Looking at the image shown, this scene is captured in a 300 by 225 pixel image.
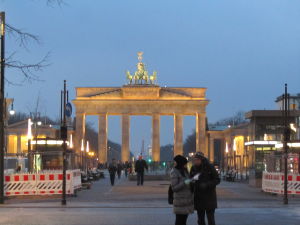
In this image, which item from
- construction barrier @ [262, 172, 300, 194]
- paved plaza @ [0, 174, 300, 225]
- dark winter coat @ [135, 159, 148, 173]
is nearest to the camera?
paved plaza @ [0, 174, 300, 225]

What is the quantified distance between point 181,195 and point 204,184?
720 mm

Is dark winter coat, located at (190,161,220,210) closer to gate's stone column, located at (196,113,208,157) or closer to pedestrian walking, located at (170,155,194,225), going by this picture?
pedestrian walking, located at (170,155,194,225)

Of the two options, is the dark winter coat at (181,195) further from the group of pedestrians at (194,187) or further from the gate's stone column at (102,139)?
the gate's stone column at (102,139)

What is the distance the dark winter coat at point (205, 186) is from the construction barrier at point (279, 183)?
751 inches

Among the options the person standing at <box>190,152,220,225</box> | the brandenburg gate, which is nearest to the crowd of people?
the person standing at <box>190,152,220,225</box>

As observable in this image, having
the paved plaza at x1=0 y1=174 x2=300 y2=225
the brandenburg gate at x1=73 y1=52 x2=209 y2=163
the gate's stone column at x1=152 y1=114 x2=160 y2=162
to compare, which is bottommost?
the paved plaza at x1=0 y1=174 x2=300 y2=225

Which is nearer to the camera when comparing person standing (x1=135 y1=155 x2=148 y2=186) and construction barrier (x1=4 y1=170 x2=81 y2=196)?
construction barrier (x1=4 y1=170 x2=81 y2=196)

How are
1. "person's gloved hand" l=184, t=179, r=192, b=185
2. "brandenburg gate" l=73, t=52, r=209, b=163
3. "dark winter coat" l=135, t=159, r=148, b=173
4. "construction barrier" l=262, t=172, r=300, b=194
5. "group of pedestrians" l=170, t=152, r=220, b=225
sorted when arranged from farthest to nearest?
"brandenburg gate" l=73, t=52, r=209, b=163
"dark winter coat" l=135, t=159, r=148, b=173
"construction barrier" l=262, t=172, r=300, b=194
"group of pedestrians" l=170, t=152, r=220, b=225
"person's gloved hand" l=184, t=179, r=192, b=185

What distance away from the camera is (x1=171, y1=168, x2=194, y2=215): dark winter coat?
45.9ft

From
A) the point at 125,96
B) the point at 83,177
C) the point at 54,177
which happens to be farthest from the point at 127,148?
the point at 54,177

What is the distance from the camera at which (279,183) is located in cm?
3400

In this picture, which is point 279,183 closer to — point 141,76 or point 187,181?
point 187,181

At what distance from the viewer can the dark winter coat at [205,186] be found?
14625 mm

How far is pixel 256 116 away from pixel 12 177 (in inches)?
1117
